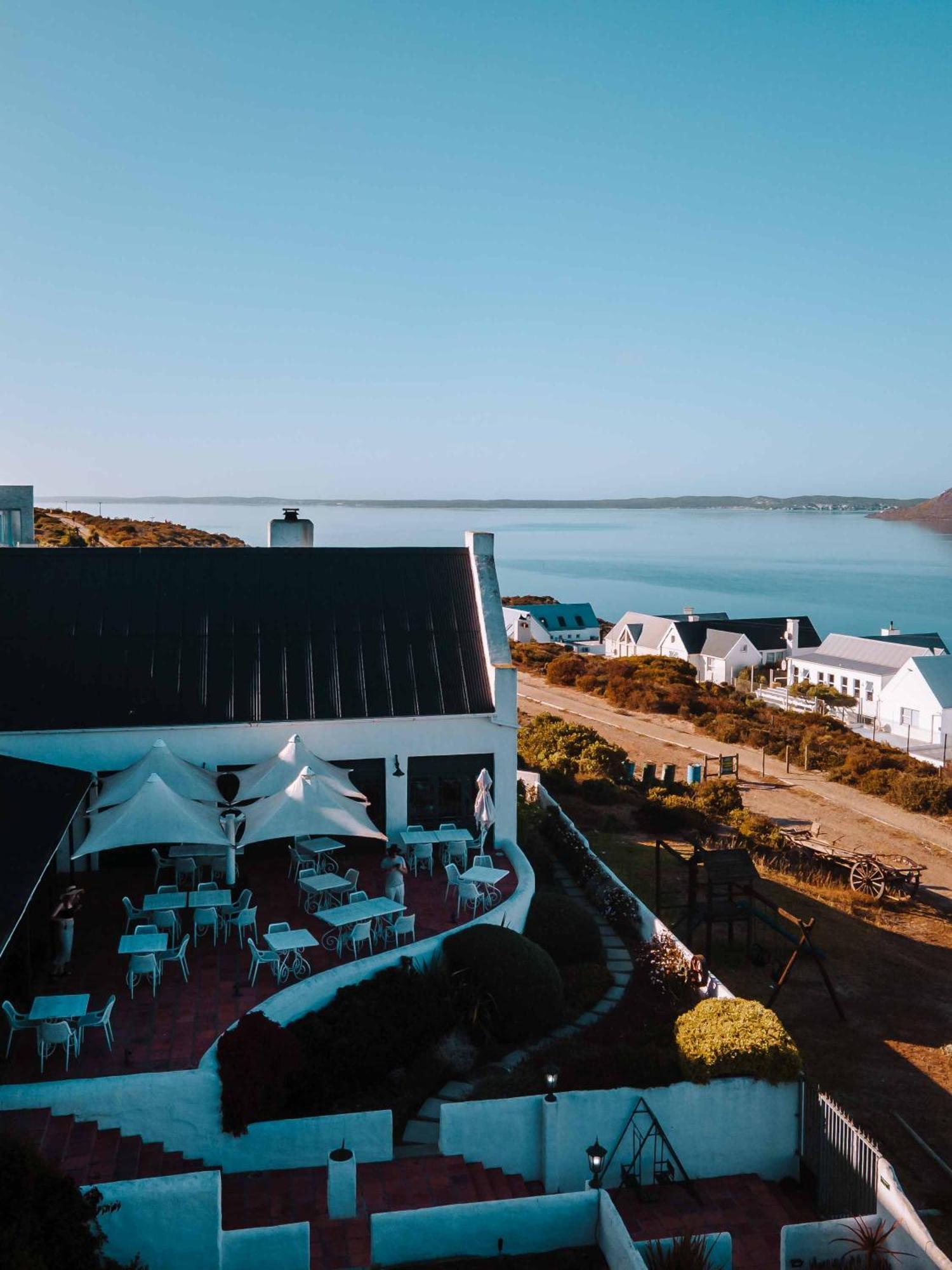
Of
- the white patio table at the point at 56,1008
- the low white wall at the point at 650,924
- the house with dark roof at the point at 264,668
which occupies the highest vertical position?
the house with dark roof at the point at 264,668

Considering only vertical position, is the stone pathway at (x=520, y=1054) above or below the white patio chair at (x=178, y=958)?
below

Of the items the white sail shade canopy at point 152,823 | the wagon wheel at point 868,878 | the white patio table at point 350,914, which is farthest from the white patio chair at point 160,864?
the wagon wheel at point 868,878

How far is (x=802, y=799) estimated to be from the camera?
114 feet

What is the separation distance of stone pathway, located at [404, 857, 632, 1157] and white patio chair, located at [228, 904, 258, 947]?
397 centimetres

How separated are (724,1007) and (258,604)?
12349mm

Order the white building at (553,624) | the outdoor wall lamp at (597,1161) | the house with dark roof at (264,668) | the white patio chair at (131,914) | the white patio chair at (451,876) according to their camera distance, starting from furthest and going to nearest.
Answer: the white building at (553,624) < the house with dark roof at (264,668) < the white patio chair at (451,876) < the white patio chair at (131,914) < the outdoor wall lamp at (597,1161)

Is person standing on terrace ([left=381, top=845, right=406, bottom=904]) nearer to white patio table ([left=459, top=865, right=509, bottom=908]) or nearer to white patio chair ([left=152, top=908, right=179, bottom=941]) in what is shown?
white patio table ([left=459, top=865, right=509, bottom=908])

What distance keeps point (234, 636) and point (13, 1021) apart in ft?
30.8

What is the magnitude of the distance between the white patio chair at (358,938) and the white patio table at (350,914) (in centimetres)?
11

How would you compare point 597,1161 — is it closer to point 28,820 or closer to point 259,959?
point 259,959

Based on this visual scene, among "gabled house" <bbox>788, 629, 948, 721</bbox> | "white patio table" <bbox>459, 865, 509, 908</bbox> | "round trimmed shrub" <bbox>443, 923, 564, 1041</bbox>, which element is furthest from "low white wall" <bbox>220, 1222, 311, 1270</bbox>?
"gabled house" <bbox>788, 629, 948, 721</bbox>

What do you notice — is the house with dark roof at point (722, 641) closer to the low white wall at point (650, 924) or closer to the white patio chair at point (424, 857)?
the low white wall at point (650, 924)

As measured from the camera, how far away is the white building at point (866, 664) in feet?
195

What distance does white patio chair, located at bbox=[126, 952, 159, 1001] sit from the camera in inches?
540
